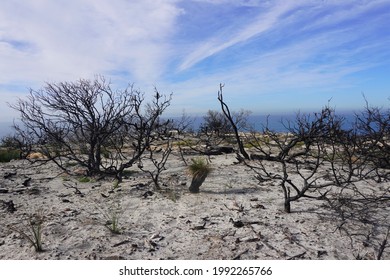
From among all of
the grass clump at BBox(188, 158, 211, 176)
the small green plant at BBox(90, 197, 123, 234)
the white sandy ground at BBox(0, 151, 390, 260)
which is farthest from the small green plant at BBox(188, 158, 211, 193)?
the small green plant at BBox(90, 197, 123, 234)

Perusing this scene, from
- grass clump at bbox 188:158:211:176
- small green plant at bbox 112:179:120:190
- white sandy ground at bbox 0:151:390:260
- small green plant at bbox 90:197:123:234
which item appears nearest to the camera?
white sandy ground at bbox 0:151:390:260

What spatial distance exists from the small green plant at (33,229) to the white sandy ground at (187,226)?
0.06 m

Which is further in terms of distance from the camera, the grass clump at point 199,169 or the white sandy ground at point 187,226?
the grass clump at point 199,169

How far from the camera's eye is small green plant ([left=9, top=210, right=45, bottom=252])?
3.54 metres

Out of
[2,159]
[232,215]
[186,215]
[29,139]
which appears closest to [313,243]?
Result: [232,215]

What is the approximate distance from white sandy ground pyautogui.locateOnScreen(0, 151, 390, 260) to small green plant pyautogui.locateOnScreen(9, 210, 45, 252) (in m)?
0.06

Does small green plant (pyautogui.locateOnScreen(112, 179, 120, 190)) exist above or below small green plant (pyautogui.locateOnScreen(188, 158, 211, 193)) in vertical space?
below

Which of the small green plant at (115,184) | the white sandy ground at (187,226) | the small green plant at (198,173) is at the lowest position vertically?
the white sandy ground at (187,226)

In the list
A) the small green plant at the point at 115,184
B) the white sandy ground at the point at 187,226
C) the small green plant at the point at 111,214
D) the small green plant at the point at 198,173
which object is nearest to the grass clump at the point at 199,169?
the small green plant at the point at 198,173

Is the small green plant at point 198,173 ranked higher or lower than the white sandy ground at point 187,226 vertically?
higher

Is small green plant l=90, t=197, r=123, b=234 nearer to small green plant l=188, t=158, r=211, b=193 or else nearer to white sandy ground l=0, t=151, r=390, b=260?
white sandy ground l=0, t=151, r=390, b=260

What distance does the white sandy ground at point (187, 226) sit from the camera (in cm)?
352

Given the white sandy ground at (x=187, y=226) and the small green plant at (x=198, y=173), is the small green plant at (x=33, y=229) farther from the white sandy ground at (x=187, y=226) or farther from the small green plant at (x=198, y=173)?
the small green plant at (x=198, y=173)
